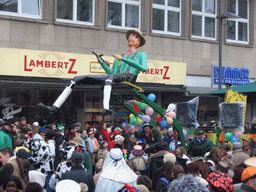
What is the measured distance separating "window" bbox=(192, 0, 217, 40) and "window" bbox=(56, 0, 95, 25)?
217 inches

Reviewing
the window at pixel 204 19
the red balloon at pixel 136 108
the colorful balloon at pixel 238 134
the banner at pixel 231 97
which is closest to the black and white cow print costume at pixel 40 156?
the red balloon at pixel 136 108

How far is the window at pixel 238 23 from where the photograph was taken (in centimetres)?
2131

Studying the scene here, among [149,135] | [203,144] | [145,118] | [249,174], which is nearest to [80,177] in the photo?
[249,174]

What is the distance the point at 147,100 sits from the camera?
29.8ft

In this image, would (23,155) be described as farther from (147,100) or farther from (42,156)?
(147,100)

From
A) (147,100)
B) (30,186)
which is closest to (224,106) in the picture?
(147,100)

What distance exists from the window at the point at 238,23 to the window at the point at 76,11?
7659 mm

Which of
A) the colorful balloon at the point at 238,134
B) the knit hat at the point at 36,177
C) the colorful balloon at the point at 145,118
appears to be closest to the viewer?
the knit hat at the point at 36,177

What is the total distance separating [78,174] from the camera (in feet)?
18.2

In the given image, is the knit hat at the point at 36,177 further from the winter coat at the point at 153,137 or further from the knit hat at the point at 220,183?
the winter coat at the point at 153,137

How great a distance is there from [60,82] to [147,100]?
768 cm

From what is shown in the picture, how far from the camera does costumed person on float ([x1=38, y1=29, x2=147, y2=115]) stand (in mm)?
7492

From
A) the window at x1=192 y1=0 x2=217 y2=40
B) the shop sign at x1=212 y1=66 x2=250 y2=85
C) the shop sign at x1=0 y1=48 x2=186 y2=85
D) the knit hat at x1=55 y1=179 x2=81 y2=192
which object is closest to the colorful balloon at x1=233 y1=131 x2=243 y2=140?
the knit hat at x1=55 y1=179 x2=81 y2=192

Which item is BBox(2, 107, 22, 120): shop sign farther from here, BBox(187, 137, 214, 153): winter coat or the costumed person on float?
BBox(187, 137, 214, 153): winter coat
